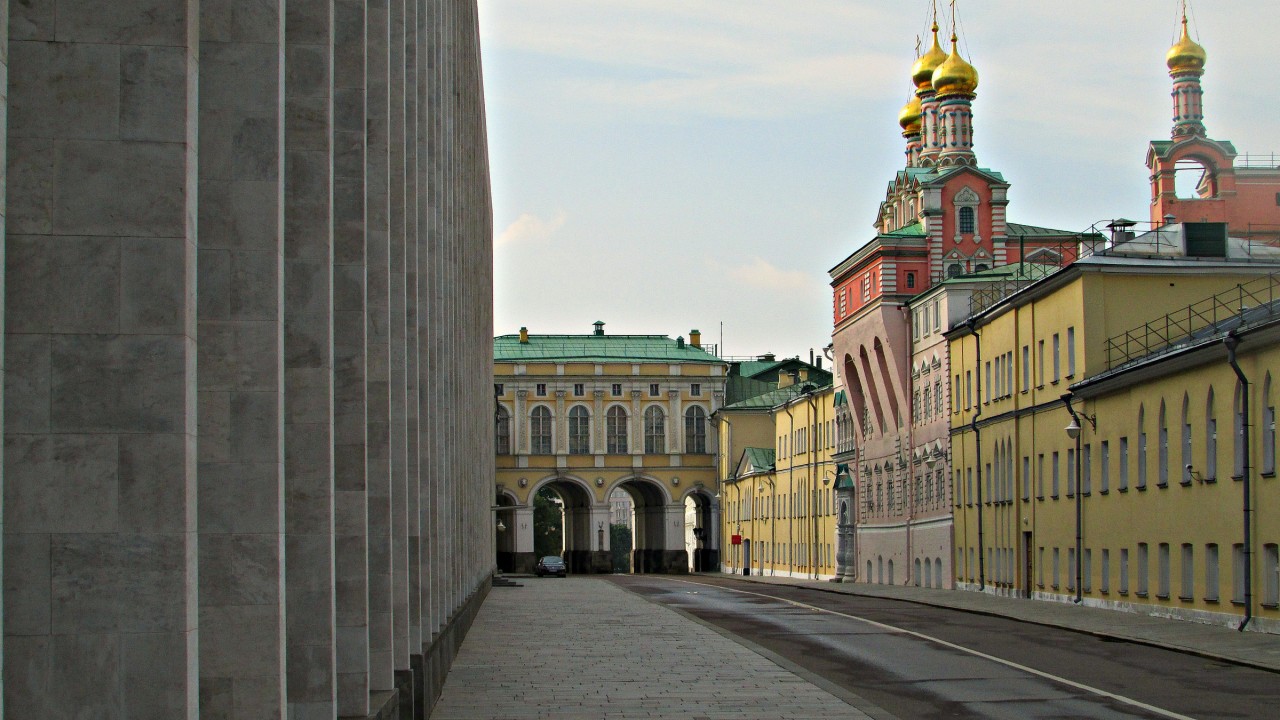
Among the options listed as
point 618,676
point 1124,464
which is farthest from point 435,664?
point 1124,464

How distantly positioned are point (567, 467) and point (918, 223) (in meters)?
39.7

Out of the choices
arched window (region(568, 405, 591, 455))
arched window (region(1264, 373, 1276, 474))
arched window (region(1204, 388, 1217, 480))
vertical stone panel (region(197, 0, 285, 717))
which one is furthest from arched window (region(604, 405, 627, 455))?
vertical stone panel (region(197, 0, 285, 717))

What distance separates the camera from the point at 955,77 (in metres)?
95.2

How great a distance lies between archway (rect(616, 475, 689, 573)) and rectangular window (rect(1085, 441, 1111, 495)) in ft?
250

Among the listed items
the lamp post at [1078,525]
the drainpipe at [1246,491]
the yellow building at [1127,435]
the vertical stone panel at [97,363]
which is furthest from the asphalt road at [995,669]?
the vertical stone panel at [97,363]

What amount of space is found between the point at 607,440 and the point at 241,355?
374ft

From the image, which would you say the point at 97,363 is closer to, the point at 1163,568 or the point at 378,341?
the point at 378,341

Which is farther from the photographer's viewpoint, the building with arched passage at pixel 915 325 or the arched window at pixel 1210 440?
the building with arched passage at pixel 915 325

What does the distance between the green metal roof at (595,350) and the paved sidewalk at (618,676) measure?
3287 inches

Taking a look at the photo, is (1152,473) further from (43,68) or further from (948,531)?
(43,68)

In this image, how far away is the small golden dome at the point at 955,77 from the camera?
311ft

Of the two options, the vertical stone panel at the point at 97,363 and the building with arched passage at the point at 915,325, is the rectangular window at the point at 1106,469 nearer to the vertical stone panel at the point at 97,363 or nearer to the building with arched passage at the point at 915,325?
the building with arched passage at the point at 915,325

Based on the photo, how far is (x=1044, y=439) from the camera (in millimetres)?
52062

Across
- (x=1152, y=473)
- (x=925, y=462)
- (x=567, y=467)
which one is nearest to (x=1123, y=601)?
(x=1152, y=473)
